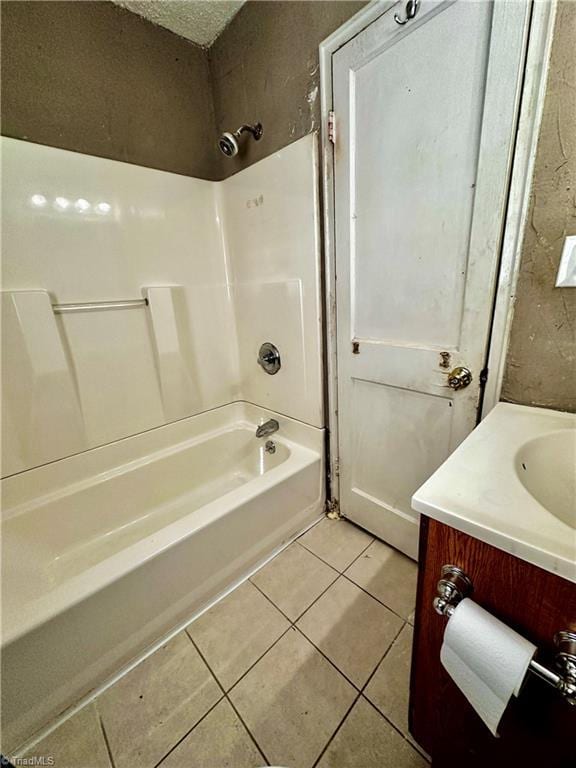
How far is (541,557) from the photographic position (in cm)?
44

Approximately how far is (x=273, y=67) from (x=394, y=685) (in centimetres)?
233

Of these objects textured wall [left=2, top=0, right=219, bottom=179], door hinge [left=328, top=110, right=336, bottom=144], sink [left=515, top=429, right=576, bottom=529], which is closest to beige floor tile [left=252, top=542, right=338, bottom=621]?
sink [left=515, top=429, right=576, bottom=529]

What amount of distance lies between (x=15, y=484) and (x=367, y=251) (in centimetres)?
172

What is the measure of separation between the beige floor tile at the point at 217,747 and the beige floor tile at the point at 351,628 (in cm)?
32

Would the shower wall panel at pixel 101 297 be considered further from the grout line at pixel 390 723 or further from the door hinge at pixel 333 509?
the grout line at pixel 390 723

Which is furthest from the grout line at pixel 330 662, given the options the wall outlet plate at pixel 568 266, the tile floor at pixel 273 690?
the wall outlet plate at pixel 568 266

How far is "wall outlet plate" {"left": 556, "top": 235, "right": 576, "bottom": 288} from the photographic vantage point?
764 mm

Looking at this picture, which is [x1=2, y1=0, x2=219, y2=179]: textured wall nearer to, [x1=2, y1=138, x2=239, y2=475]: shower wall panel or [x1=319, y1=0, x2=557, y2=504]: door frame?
[x1=2, y1=138, x2=239, y2=475]: shower wall panel

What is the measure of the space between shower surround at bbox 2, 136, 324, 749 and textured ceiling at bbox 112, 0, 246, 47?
0.63 meters

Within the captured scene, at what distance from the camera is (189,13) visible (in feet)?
4.43

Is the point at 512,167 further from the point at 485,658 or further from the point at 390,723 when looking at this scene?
the point at 390,723

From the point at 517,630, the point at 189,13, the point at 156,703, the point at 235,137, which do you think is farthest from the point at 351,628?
the point at 189,13

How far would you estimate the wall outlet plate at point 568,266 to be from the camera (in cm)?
76

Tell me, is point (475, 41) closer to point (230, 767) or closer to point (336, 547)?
point (336, 547)
